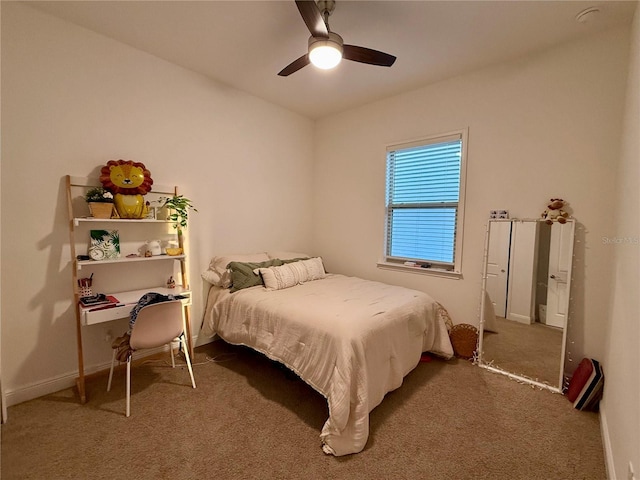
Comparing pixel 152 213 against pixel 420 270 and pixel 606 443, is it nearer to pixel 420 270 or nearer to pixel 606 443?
pixel 420 270

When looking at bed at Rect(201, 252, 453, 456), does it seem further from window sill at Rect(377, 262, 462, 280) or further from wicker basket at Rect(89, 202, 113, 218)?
wicker basket at Rect(89, 202, 113, 218)

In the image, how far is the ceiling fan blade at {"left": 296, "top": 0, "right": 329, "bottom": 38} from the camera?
60.4 inches

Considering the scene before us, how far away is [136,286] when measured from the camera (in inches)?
103

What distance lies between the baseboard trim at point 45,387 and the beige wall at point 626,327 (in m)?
3.42

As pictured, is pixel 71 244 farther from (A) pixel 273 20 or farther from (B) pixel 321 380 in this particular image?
(A) pixel 273 20

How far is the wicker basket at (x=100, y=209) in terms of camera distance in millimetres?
2151

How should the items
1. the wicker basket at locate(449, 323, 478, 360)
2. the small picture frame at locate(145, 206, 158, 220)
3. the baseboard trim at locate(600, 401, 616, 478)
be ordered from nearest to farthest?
the baseboard trim at locate(600, 401, 616, 478) < the small picture frame at locate(145, 206, 158, 220) < the wicker basket at locate(449, 323, 478, 360)

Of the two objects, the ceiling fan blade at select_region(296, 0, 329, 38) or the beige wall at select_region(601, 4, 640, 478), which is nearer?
the beige wall at select_region(601, 4, 640, 478)

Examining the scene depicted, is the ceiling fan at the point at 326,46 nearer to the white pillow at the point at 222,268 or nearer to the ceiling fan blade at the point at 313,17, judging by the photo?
the ceiling fan blade at the point at 313,17

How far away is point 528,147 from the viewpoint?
8.28ft

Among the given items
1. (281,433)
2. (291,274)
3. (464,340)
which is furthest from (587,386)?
(291,274)

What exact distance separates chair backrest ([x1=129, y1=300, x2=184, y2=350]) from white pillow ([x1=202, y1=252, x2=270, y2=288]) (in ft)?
2.53

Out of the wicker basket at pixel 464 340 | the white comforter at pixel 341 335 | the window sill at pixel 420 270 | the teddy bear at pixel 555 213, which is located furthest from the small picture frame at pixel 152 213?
the teddy bear at pixel 555 213

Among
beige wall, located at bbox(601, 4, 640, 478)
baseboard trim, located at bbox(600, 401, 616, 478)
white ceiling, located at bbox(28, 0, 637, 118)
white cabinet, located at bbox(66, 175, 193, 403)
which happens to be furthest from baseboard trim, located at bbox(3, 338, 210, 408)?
baseboard trim, located at bbox(600, 401, 616, 478)
